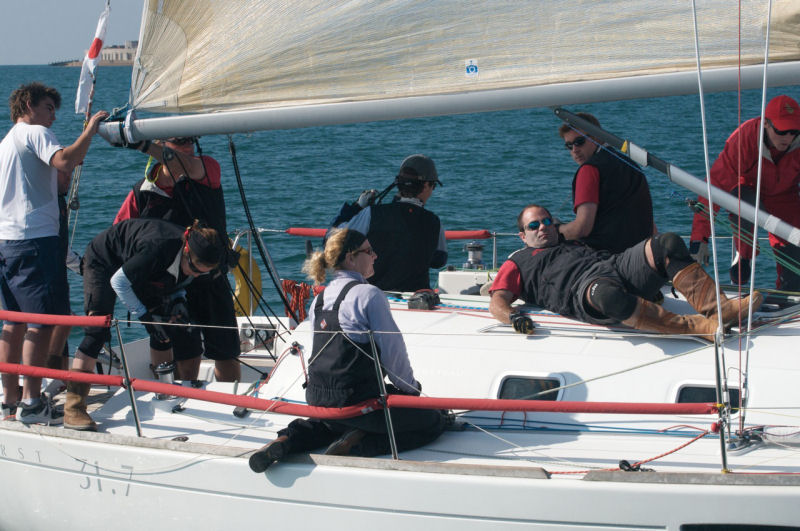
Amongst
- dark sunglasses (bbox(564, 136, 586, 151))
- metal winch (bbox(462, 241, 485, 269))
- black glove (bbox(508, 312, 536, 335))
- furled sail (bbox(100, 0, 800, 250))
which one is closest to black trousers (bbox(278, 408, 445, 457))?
black glove (bbox(508, 312, 536, 335))

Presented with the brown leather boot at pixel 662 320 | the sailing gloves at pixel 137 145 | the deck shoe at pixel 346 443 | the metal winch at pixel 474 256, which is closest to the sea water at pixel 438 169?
the brown leather boot at pixel 662 320

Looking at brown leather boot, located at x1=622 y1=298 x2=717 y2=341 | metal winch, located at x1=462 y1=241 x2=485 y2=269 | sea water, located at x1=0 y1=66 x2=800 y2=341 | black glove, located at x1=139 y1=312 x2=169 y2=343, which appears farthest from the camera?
sea water, located at x1=0 y1=66 x2=800 y2=341

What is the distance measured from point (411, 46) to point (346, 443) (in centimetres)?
205

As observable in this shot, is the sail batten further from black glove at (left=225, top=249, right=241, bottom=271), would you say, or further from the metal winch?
the metal winch

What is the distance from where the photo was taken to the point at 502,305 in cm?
503

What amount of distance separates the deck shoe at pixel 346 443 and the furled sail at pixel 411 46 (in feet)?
5.66

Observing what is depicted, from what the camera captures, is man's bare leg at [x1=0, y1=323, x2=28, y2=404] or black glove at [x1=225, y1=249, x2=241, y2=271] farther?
black glove at [x1=225, y1=249, x2=241, y2=271]

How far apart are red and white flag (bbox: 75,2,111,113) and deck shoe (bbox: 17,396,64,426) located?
165 centimetres

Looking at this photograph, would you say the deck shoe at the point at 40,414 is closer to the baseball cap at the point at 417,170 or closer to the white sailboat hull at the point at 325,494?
the white sailboat hull at the point at 325,494

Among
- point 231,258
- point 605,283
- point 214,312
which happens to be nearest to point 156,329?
point 214,312

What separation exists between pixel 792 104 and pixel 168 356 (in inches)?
167

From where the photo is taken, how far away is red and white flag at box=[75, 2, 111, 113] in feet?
15.7

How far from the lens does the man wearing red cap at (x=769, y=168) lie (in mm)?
5422

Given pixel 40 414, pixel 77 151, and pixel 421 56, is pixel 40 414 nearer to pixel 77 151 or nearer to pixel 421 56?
pixel 77 151
